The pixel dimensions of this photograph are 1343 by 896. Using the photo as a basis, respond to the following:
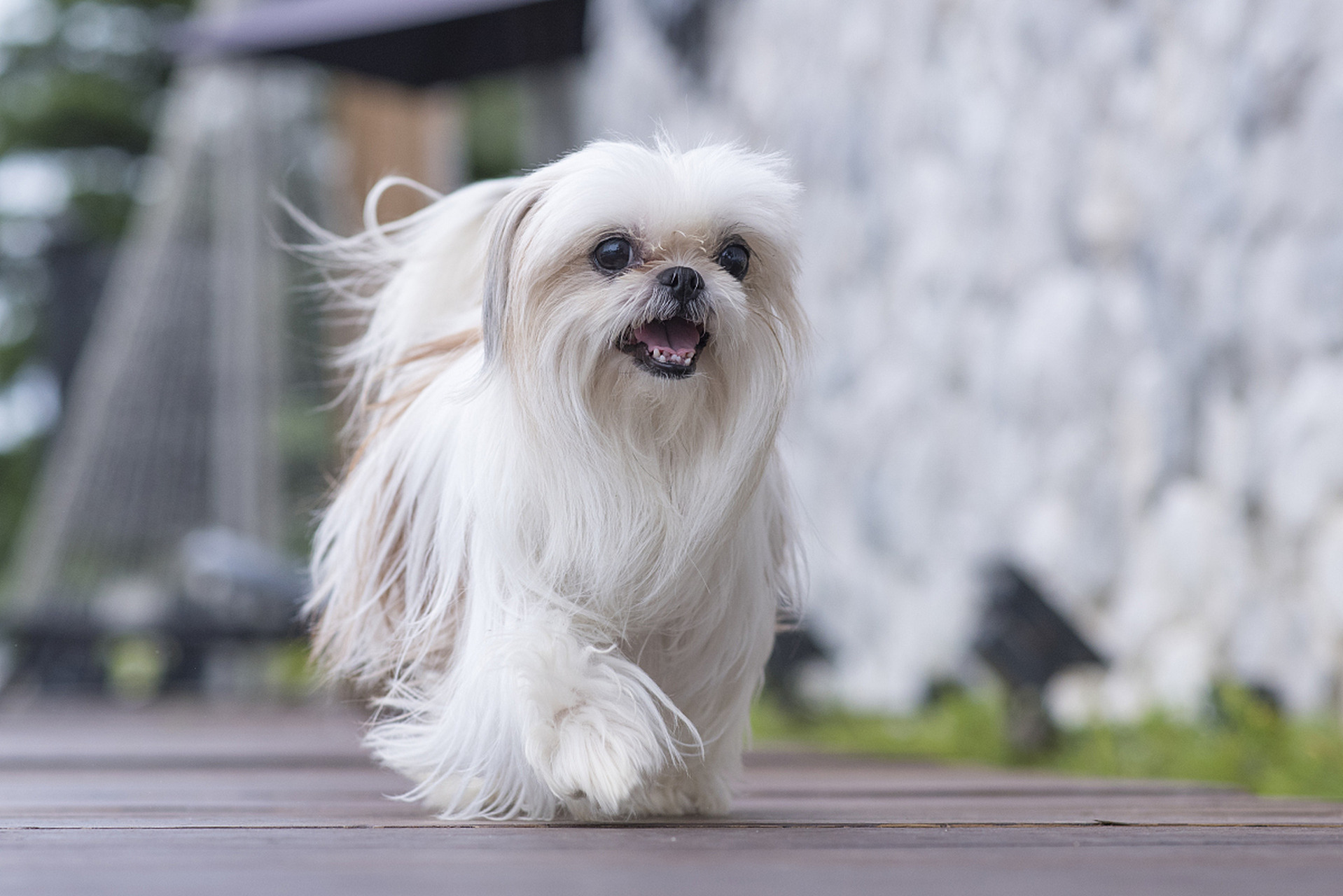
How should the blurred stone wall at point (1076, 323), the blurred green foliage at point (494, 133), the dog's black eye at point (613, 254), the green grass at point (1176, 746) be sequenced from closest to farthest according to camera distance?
the dog's black eye at point (613, 254), the green grass at point (1176, 746), the blurred stone wall at point (1076, 323), the blurred green foliage at point (494, 133)

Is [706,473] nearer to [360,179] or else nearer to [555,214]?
[555,214]

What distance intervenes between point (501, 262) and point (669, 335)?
257mm

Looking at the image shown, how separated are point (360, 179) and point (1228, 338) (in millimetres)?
6778

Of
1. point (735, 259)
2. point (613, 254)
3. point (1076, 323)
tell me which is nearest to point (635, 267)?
point (613, 254)

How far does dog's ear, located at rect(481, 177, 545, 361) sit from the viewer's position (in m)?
2.04

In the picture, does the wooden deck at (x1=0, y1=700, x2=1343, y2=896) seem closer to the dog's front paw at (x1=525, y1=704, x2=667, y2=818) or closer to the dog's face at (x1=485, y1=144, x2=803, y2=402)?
the dog's front paw at (x1=525, y1=704, x2=667, y2=818)

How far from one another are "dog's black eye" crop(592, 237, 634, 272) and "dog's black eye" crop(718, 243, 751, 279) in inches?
5.0

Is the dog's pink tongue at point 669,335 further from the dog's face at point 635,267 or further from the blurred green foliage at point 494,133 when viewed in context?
the blurred green foliage at point 494,133

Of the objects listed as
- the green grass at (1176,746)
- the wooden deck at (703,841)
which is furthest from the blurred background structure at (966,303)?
the wooden deck at (703,841)

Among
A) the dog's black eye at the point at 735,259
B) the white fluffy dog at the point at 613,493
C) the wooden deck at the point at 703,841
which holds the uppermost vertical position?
the dog's black eye at the point at 735,259

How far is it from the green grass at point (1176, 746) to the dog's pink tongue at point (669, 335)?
1616mm

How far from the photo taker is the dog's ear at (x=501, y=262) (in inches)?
80.1

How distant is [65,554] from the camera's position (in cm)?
762

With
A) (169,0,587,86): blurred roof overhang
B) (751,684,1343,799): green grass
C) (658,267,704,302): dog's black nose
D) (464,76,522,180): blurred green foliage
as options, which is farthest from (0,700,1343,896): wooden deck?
(464,76,522,180): blurred green foliage
